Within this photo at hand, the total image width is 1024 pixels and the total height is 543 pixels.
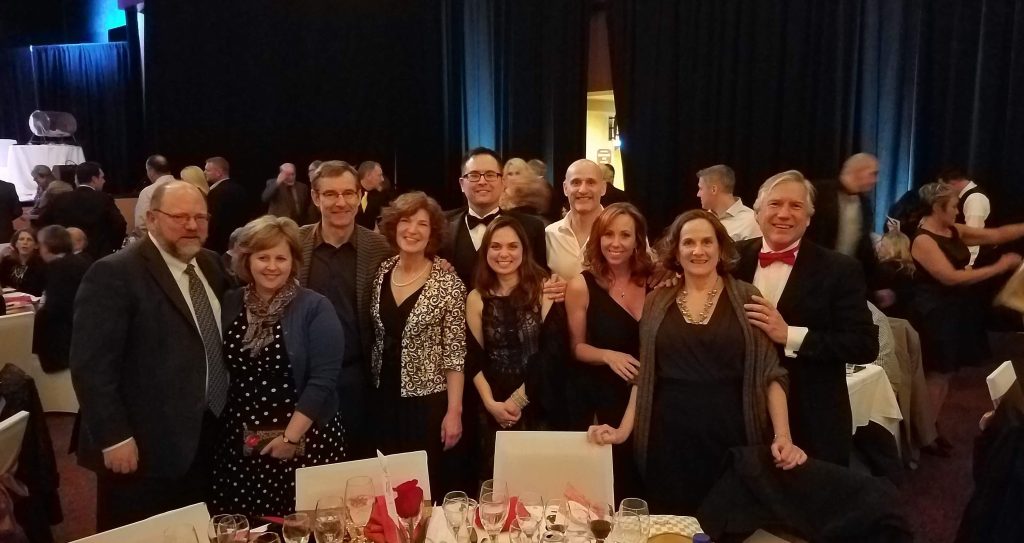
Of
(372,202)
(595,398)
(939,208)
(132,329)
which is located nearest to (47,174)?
(372,202)

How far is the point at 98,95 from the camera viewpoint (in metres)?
12.4

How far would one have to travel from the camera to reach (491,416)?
292 cm

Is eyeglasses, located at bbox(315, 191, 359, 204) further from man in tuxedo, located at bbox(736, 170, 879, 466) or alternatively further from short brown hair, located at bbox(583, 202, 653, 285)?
man in tuxedo, located at bbox(736, 170, 879, 466)

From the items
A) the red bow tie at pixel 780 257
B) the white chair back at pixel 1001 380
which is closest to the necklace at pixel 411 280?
the red bow tie at pixel 780 257

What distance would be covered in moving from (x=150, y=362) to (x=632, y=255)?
164 cm

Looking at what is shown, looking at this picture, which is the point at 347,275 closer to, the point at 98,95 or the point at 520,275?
the point at 520,275

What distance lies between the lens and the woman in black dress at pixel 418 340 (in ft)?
9.34

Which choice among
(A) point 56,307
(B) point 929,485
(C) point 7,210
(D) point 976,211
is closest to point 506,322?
(B) point 929,485

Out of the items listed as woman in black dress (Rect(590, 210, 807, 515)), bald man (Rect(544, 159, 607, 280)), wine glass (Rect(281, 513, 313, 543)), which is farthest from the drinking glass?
bald man (Rect(544, 159, 607, 280))

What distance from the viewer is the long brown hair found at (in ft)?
9.42

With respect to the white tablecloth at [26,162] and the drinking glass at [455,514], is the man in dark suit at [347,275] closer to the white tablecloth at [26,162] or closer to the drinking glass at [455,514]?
the drinking glass at [455,514]

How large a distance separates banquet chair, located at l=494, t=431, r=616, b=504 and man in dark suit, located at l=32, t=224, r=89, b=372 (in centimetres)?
349

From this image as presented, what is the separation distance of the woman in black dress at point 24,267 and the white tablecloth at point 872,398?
217 inches

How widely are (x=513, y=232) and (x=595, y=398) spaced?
683 millimetres
